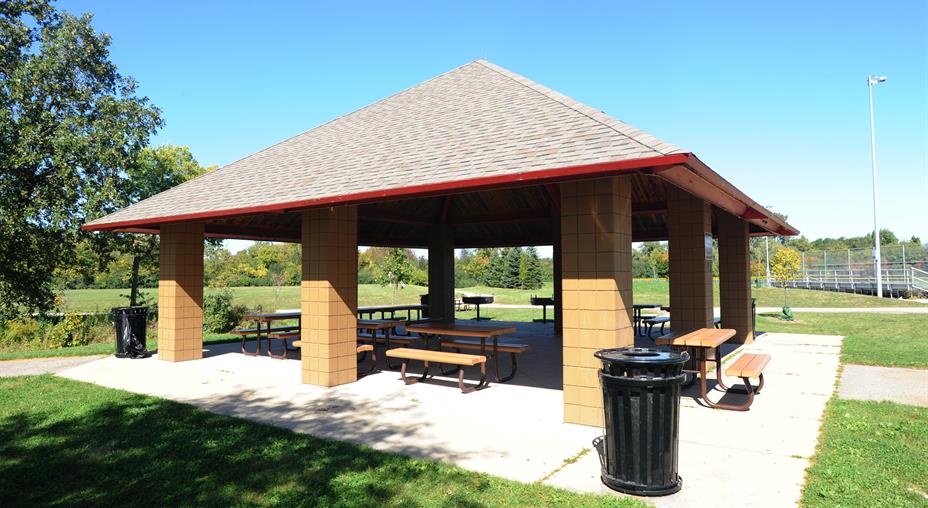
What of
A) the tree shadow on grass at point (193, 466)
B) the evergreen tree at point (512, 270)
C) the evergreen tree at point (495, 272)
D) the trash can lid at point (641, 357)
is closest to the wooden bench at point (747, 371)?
the trash can lid at point (641, 357)

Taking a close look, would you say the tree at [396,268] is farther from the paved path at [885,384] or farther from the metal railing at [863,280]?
the metal railing at [863,280]

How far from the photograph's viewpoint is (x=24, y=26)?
1812 cm

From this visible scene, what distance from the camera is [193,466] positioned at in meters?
4.75

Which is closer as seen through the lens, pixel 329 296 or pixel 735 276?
pixel 329 296

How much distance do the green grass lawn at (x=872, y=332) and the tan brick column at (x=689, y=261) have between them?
11.9 feet

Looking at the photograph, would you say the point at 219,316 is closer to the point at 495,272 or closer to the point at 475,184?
the point at 475,184

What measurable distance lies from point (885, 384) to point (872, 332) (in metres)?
9.44

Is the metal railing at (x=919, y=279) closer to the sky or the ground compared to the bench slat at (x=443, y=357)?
closer to the sky

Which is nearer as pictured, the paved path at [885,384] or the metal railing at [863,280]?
the paved path at [885,384]

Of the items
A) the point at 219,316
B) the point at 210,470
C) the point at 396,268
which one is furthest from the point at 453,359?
the point at 396,268

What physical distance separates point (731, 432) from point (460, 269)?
179 ft

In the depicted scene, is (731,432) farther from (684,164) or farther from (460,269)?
(460,269)

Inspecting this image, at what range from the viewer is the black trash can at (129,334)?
12070mm

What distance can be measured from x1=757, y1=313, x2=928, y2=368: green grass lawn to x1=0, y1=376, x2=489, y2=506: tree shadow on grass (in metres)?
10.3
